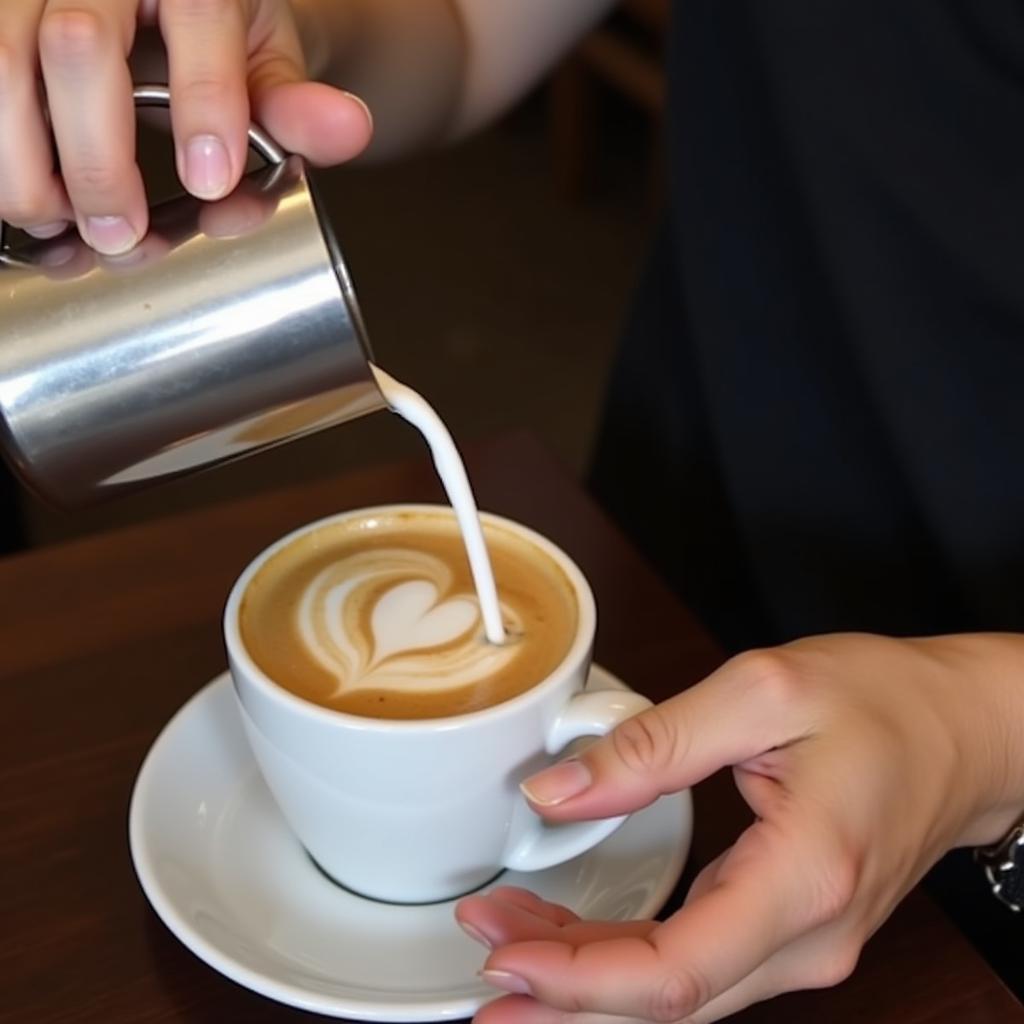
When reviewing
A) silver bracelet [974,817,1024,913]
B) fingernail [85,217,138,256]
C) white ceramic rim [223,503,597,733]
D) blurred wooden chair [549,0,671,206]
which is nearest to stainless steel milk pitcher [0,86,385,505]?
fingernail [85,217,138,256]

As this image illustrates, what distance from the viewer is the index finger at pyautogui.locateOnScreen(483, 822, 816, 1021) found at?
0.51 meters

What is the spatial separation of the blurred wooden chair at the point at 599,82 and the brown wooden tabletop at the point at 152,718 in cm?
184

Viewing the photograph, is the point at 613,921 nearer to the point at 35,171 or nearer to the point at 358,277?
the point at 35,171

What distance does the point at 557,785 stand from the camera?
22.1 inches

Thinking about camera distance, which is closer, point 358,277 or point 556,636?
point 556,636

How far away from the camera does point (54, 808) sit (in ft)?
2.27

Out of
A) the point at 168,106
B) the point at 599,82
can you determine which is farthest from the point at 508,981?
the point at 599,82

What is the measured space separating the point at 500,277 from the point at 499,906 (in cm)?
218

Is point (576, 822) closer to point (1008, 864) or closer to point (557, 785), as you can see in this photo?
point (557, 785)

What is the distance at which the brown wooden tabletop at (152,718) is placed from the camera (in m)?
0.60

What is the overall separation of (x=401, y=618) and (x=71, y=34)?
302 millimetres

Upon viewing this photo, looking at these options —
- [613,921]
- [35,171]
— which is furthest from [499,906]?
[35,171]

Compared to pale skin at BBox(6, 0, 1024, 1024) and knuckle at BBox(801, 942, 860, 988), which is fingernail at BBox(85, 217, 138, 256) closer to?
pale skin at BBox(6, 0, 1024, 1024)

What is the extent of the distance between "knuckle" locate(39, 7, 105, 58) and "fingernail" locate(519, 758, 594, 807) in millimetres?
341
